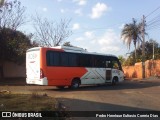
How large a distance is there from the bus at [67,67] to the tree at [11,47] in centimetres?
1317

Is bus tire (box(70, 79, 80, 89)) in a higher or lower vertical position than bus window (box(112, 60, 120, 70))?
lower

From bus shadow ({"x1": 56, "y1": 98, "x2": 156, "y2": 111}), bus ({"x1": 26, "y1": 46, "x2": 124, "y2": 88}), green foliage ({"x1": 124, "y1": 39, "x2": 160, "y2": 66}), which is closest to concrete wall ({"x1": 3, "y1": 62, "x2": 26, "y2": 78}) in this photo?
bus ({"x1": 26, "y1": 46, "x2": 124, "y2": 88})

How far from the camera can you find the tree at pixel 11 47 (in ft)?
126

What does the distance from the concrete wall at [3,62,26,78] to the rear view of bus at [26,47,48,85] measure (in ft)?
62.8

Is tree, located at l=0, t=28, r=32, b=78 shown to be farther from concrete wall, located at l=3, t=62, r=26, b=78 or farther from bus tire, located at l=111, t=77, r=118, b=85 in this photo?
bus tire, located at l=111, t=77, r=118, b=85

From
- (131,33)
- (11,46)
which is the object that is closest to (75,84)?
(11,46)

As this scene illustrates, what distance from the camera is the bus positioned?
23.4m

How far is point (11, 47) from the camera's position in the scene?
1523 inches

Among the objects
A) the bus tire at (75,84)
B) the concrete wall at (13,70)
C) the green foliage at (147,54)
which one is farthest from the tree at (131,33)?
the bus tire at (75,84)

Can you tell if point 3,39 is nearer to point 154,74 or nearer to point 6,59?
point 6,59

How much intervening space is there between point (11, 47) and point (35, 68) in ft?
51.6

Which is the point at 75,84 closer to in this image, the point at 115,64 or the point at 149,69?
the point at 115,64

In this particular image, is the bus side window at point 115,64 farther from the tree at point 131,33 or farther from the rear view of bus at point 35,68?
the tree at point 131,33

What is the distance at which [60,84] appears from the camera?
24484 mm
